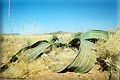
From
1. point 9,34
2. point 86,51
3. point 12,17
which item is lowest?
point 86,51

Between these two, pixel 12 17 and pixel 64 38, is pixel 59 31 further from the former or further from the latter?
pixel 12 17

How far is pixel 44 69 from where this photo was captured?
2029mm

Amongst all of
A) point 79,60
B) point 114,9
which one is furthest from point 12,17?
point 114,9

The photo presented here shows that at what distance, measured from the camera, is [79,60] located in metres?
2.01

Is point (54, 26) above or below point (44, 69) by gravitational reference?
above

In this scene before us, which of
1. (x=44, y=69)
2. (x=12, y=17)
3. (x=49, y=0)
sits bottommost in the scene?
(x=44, y=69)

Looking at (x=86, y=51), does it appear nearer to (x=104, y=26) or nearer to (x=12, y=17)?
(x=104, y=26)

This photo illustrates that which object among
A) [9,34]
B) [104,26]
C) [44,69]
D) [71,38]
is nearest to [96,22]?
[104,26]

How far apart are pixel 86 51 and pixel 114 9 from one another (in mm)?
411

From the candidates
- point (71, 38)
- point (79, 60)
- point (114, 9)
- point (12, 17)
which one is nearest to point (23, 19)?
point (12, 17)

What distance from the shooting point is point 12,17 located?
208cm

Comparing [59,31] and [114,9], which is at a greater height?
[114,9]

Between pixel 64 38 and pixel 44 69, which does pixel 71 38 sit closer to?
pixel 64 38

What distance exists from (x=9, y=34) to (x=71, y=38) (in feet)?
1.68
